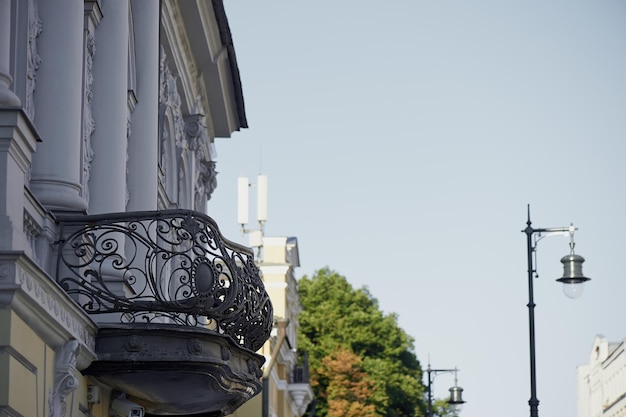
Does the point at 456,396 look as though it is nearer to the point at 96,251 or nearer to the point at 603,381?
the point at 96,251

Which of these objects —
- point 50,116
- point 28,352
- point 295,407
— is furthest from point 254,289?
point 295,407

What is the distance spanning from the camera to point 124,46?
16.3 metres

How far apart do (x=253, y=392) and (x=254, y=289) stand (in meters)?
1.61

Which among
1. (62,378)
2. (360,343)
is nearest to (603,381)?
(360,343)

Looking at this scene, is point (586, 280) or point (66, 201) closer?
point (66, 201)

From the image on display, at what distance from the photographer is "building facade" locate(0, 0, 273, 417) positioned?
442 inches

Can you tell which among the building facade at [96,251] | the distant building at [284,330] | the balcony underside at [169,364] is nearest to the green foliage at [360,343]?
the distant building at [284,330]

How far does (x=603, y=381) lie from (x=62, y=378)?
12082 centimetres

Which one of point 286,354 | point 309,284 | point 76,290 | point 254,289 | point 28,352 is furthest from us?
point 309,284

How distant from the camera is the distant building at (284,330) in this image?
52438mm

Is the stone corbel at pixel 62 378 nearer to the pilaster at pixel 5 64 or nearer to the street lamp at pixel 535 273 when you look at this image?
the pilaster at pixel 5 64

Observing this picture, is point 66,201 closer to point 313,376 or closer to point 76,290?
point 76,290

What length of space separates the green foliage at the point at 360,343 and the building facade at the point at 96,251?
57018 millimetres

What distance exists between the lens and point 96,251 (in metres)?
13.1
